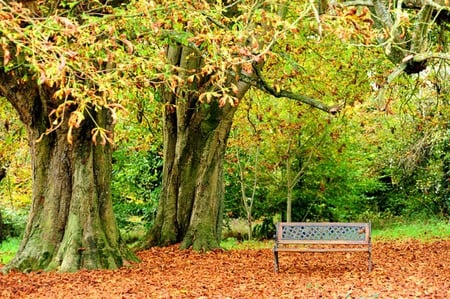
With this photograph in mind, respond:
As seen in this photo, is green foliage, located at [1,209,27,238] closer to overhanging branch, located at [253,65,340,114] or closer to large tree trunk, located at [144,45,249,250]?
large tree trunk, located at [144,45,249,250]

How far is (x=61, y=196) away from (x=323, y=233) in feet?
14.2

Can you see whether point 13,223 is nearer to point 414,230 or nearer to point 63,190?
point 414,230

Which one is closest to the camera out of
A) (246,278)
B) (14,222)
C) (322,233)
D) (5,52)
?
(5,52)

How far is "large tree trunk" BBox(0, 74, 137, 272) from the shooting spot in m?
10.4

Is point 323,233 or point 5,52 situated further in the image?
point 323,233

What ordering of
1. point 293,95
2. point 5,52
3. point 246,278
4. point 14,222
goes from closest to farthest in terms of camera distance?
1. point 5,52
2. point 246,278
3. point 293,95
4. point 14,222

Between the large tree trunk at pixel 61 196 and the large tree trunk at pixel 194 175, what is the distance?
9.09 feet

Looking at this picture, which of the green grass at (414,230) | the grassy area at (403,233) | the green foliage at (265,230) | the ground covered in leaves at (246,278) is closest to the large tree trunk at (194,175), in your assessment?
the ground covered in leaves at (246,278)

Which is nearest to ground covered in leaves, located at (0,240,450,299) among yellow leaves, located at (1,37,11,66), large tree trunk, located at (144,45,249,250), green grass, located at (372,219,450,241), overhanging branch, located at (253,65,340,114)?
large tree trunk, located at (144,45,249,250)

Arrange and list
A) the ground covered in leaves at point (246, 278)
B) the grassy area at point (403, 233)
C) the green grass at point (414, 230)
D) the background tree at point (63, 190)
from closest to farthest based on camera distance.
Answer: the ground covered in leaves at point (246, 278) < the background tree at point (63, 190) < the grassy area at point (403, 233) < the green grass at point (414, 230)

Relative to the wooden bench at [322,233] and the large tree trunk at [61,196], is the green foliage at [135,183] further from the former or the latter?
the wooden bench at [322,233]

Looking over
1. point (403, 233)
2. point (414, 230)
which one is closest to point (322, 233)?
point (403, 233)

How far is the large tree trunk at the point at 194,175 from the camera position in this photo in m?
13.4

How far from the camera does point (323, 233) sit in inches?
429
